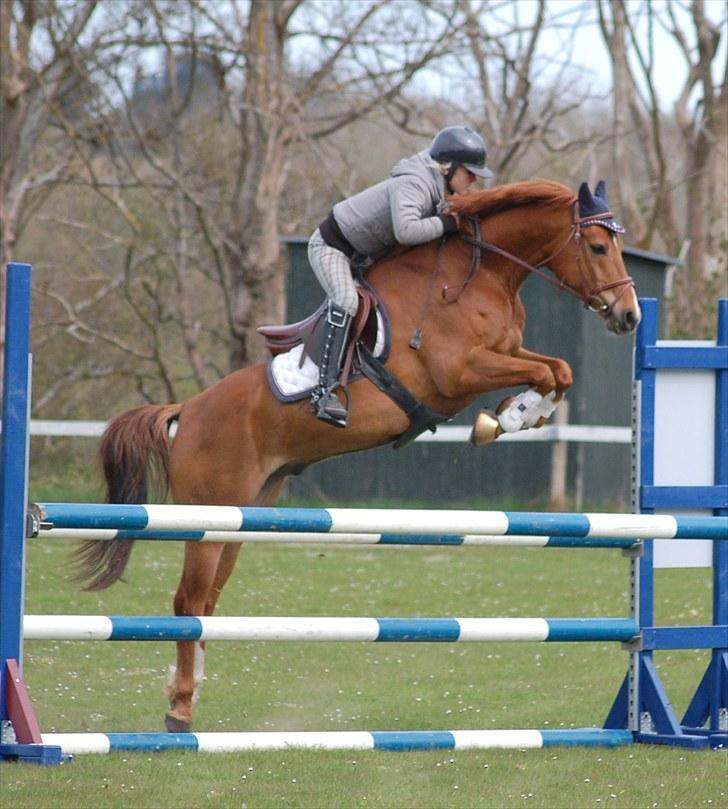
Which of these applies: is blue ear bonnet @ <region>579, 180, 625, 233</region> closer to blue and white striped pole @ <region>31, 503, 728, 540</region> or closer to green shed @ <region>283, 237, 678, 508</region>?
blue and white striped pole @ <region>31, 503, 728, 540</region>

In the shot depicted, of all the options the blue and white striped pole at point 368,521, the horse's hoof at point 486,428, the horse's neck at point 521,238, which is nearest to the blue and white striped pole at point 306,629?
the blue and white striped pole at point 368,521


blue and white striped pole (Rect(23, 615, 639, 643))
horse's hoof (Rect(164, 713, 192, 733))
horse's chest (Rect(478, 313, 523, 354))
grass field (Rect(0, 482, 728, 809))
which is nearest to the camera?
grass field (Rect(0, 482, 728, 809))

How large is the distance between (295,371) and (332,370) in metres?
0.24

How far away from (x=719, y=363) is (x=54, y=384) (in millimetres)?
14166

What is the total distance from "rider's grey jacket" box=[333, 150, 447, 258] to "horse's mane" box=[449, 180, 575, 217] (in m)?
0.12

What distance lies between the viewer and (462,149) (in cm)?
565

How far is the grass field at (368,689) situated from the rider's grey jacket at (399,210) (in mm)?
1953

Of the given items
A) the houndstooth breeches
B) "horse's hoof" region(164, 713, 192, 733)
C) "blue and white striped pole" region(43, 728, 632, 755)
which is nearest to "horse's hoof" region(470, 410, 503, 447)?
the houndstooth breeches

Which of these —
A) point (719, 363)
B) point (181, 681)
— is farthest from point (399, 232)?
point (181, 681)

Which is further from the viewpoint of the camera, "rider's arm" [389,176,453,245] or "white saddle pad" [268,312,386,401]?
"white saddle pad" [268,312,386,401]

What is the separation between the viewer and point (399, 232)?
554 cm

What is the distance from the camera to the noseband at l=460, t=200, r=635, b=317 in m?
5.61

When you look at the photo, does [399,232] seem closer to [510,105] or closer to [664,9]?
[510,105]

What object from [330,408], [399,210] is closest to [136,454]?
[330,408]
